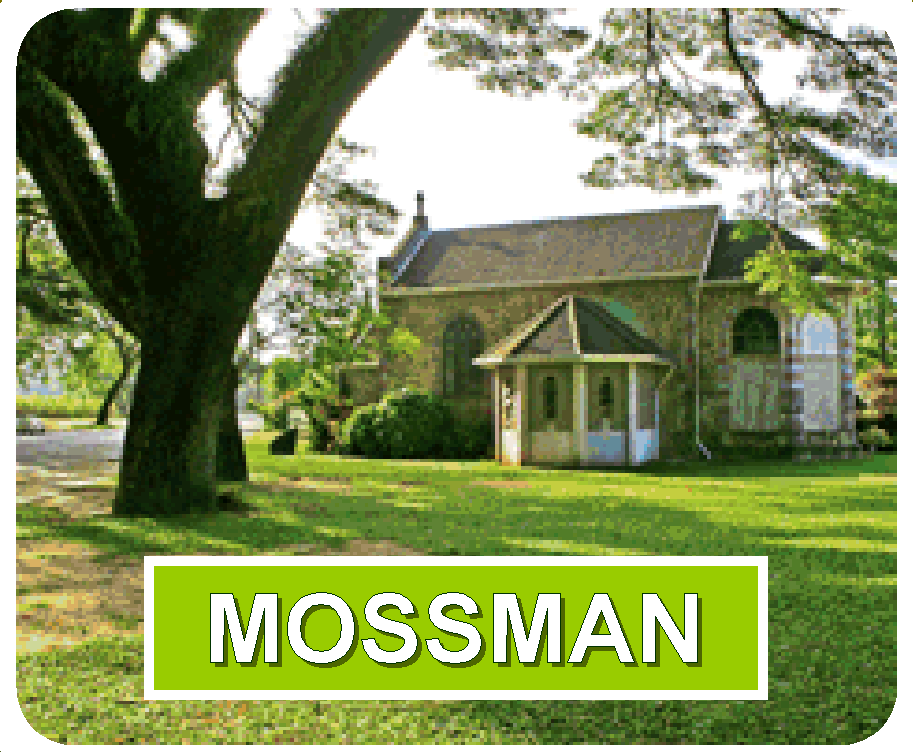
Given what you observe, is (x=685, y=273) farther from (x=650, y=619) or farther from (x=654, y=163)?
(x=650, y=619)

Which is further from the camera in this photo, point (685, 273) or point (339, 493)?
point (685, 273)

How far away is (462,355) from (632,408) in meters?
4.82

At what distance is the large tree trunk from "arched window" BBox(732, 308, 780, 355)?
14.7 m

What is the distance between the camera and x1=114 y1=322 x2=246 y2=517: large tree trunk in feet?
25.4

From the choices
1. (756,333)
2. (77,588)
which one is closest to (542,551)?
(77,588)

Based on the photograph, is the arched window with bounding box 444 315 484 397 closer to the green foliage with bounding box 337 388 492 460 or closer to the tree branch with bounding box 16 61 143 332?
the green foliage with bounding box 337 388 492 460

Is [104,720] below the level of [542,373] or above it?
below

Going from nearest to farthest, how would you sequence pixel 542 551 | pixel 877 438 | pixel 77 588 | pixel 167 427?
pixel 77 588, pixel 542 551, pixel 167 427, pixel 877 438

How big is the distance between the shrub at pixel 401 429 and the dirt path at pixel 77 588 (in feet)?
31.8

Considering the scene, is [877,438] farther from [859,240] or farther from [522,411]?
[859,240]

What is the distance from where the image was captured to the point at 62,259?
39.2 ft

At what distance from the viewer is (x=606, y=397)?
55.2 feet

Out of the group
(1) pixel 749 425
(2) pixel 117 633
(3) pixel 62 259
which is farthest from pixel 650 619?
(1) pixel 749 425

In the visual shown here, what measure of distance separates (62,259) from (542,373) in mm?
9770
